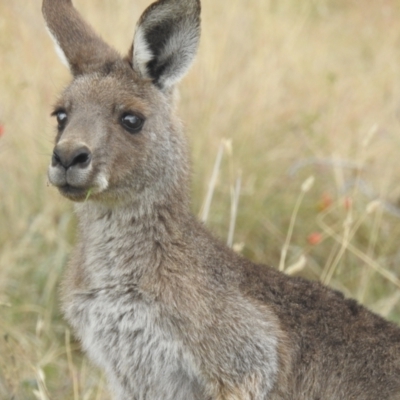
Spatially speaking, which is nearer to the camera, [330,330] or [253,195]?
[330,330]

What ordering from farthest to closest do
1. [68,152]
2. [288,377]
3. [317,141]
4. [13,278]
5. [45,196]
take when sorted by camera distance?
[317,141], [45,196], [13,278], [288,377], [68,152]

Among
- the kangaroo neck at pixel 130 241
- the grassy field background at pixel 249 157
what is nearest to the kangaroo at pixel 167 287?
the kangaroo neck at pixel 130 241

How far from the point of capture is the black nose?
4.48m

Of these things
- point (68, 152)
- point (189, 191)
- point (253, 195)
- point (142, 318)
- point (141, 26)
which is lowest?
point (253, 195)

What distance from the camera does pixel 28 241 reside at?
7.23 meters

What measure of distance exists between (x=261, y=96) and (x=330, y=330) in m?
3.71

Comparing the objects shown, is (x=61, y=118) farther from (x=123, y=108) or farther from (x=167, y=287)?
(x=167, y=287)

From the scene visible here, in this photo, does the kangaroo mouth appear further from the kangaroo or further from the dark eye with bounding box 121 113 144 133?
the dark eye with bounding box 121 113 144 133

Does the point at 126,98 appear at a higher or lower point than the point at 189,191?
higher

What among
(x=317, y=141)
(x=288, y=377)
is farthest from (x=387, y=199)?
(x=288, y=377)

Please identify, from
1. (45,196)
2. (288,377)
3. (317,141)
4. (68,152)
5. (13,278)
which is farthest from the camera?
(317,141)

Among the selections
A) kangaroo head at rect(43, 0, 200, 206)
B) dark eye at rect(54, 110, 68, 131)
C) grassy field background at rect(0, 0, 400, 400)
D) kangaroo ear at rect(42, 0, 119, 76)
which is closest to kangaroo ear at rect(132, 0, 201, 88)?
kangaroo head at rect(43, 0, 200, 206)

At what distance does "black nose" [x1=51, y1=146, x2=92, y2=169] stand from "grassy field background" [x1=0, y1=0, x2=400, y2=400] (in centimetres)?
182

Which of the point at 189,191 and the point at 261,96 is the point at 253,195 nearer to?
the point at 261,96
